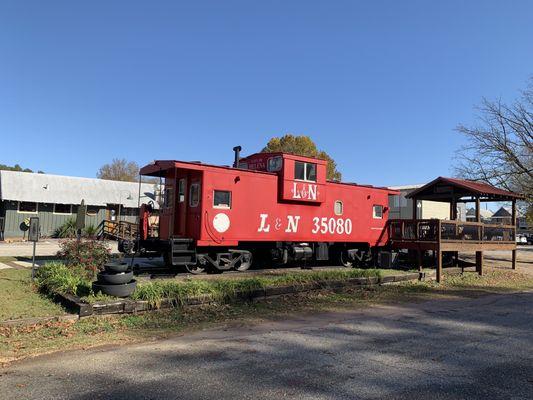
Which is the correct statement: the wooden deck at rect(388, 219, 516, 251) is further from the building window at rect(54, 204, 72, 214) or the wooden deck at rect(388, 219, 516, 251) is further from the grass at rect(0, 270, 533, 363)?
the building window at rect(54, 204, 72, 214)

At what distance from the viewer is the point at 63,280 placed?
400 inches

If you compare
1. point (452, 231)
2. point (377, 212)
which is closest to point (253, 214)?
point (377, 212)

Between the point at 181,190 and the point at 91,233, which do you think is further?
the point at 91,233

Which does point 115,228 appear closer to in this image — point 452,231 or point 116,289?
point 452,231

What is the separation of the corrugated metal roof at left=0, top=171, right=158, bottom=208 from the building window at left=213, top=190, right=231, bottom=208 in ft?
74.4

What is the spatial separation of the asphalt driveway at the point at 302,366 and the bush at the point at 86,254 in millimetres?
4909

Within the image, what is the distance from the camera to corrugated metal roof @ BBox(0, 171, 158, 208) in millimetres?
34375

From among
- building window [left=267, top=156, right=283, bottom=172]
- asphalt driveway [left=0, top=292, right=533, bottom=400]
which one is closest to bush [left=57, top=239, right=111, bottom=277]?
asphalt driveway [left=0, top=292, right=533, bottom=400]

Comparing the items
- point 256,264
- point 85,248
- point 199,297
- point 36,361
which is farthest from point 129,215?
point 36,361

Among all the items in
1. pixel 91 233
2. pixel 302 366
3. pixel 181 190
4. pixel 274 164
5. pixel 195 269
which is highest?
pixel 274 164

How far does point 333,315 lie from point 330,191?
7.63 metres

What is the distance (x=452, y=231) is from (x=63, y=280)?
13713 millimetres

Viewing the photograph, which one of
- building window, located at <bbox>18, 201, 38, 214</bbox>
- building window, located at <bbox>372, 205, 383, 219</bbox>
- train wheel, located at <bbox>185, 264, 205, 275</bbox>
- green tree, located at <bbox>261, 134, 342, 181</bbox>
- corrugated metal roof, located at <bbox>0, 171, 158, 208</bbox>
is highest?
green tree, located at <bbox>261, 134, 342, 181</bbox>

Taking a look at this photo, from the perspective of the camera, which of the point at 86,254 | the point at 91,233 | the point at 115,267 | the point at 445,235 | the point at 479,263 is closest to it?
the point at 115,267
